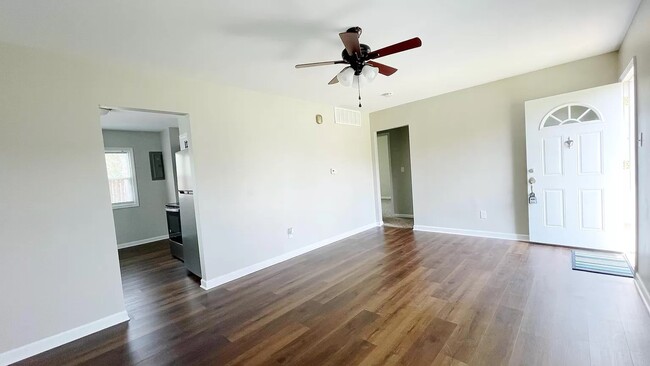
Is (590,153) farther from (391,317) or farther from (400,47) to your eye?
(391,317)

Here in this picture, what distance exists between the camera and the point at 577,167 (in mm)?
3451

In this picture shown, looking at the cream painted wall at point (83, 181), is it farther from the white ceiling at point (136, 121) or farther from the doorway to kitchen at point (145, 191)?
the white ceiling at point (136, 121)

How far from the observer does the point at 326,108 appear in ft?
15.6

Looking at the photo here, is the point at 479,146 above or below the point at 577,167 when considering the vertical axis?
above

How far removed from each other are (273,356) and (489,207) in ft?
12.9

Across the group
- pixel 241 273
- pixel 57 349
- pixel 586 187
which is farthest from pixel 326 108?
pixel 57 349

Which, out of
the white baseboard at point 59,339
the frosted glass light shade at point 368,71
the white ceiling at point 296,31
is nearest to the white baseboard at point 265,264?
the white baseboard at point 59,339

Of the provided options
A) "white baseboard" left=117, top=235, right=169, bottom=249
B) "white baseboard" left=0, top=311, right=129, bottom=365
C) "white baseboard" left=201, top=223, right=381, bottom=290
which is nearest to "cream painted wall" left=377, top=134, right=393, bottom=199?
"white baseboard" left=201, top=223, right=381, bottom=290

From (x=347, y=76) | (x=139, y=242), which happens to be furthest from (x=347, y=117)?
(x=139, y=242)

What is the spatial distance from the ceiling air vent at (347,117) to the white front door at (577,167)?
272 cm

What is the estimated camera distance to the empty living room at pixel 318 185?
198 cm

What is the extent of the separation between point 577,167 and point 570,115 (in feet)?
2.20

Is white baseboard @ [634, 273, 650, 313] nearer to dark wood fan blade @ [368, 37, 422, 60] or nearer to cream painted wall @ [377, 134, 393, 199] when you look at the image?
dark wood fan blade @ [368, 37, 422, 60]

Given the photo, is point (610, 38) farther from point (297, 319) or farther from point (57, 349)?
point (57, 349)
